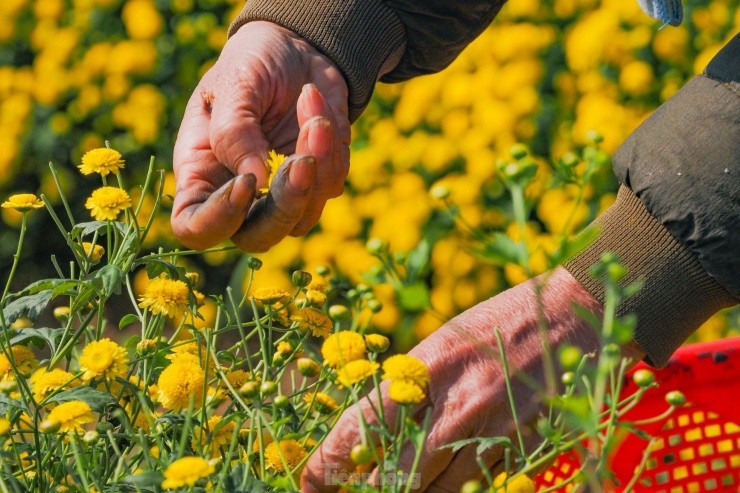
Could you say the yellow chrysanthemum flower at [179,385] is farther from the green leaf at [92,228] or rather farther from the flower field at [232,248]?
the green leaf at [92,228]

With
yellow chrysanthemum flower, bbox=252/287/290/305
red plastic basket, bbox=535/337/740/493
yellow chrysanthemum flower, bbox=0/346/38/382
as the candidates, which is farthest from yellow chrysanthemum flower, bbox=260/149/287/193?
red plastic basket, bbox=535/337/740/493

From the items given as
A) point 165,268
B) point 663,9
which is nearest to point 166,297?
point 165,268

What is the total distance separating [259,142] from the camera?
4.74 feet

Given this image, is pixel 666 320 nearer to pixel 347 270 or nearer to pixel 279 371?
pixel 279 371

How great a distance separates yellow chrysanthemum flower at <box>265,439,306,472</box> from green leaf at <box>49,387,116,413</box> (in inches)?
7.0

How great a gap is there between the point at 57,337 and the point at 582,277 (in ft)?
2.03

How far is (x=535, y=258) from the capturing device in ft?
7.95

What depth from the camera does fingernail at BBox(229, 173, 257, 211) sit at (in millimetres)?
1264

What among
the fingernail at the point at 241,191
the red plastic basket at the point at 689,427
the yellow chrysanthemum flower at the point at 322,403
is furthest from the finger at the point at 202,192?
the red plastic basket at the point at 689,427

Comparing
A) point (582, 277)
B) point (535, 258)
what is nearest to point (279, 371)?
point (582, 277)

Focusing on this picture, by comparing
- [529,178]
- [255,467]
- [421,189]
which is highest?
[529,178]

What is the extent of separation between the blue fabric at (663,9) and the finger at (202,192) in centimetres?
51

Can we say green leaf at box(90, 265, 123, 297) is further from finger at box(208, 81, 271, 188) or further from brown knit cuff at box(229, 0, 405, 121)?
brown knit cuff at box(229, 0, 405, 121)

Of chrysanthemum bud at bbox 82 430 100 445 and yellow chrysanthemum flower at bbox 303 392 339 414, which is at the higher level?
chrysanthemum bud at bbox 82 430 100 445
